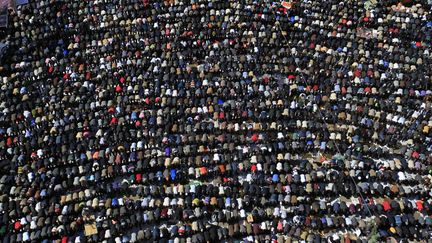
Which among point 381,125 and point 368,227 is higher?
point 381,125

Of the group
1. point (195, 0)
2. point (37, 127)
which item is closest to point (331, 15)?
point (195, 0)

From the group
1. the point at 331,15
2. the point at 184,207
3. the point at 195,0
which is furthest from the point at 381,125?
the point at 195,0

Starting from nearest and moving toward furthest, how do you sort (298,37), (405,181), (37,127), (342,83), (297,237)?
(297,237)
(405,181)
(37,127)
(342,83)
(298,37)

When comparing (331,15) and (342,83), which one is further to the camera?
(331,15)

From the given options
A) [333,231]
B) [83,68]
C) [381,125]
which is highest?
[83,68]

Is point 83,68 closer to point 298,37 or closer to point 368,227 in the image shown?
point 298,37

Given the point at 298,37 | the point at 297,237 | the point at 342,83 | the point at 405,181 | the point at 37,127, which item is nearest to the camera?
the point at 297,237
